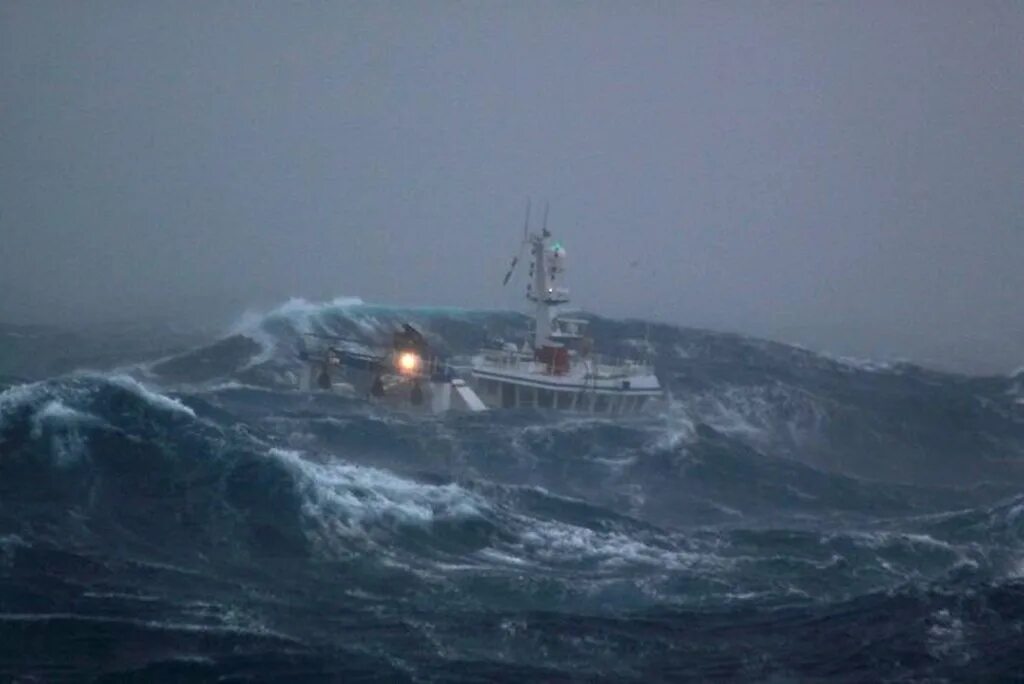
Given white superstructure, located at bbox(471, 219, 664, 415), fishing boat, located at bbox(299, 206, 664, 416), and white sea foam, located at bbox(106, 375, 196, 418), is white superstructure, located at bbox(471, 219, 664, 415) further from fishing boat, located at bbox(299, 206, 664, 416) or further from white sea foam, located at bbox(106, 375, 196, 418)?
white sea foam, located at bbox(106, 375, 196, 418)

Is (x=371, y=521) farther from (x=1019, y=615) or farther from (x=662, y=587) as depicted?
(x=1019, y=615)

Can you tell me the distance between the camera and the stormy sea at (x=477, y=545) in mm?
11156

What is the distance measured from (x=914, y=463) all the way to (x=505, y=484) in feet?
43.5

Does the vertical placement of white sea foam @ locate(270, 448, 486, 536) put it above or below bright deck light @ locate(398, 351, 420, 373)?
below

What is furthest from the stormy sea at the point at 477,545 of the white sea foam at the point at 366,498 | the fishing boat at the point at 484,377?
the fishing boat at the point at 484,377

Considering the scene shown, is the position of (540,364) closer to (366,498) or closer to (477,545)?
(366,498)

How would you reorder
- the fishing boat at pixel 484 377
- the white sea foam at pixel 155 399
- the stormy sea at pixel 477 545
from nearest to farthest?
the stormy sea at pixel 477 545, the white sea foam at pixel 155 399, the fishing boat at pixel 484 377

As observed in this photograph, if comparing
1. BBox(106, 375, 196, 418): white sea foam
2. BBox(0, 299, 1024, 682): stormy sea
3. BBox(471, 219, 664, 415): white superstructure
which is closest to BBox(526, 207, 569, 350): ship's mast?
BBox(471, 219, 664, 415): white superstructure

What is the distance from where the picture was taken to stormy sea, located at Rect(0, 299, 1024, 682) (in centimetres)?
1116

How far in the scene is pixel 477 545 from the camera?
16.9 m

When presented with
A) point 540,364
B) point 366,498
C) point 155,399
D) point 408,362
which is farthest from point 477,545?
point 540,364

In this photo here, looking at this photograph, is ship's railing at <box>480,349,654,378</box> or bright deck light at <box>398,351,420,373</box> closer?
bright deck light at <box>398,351,420,373</box>

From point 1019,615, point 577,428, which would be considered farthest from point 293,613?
point 577,428

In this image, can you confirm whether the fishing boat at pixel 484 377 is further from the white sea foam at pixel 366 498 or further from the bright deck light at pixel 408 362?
the white sea foam at pixel 366 498
